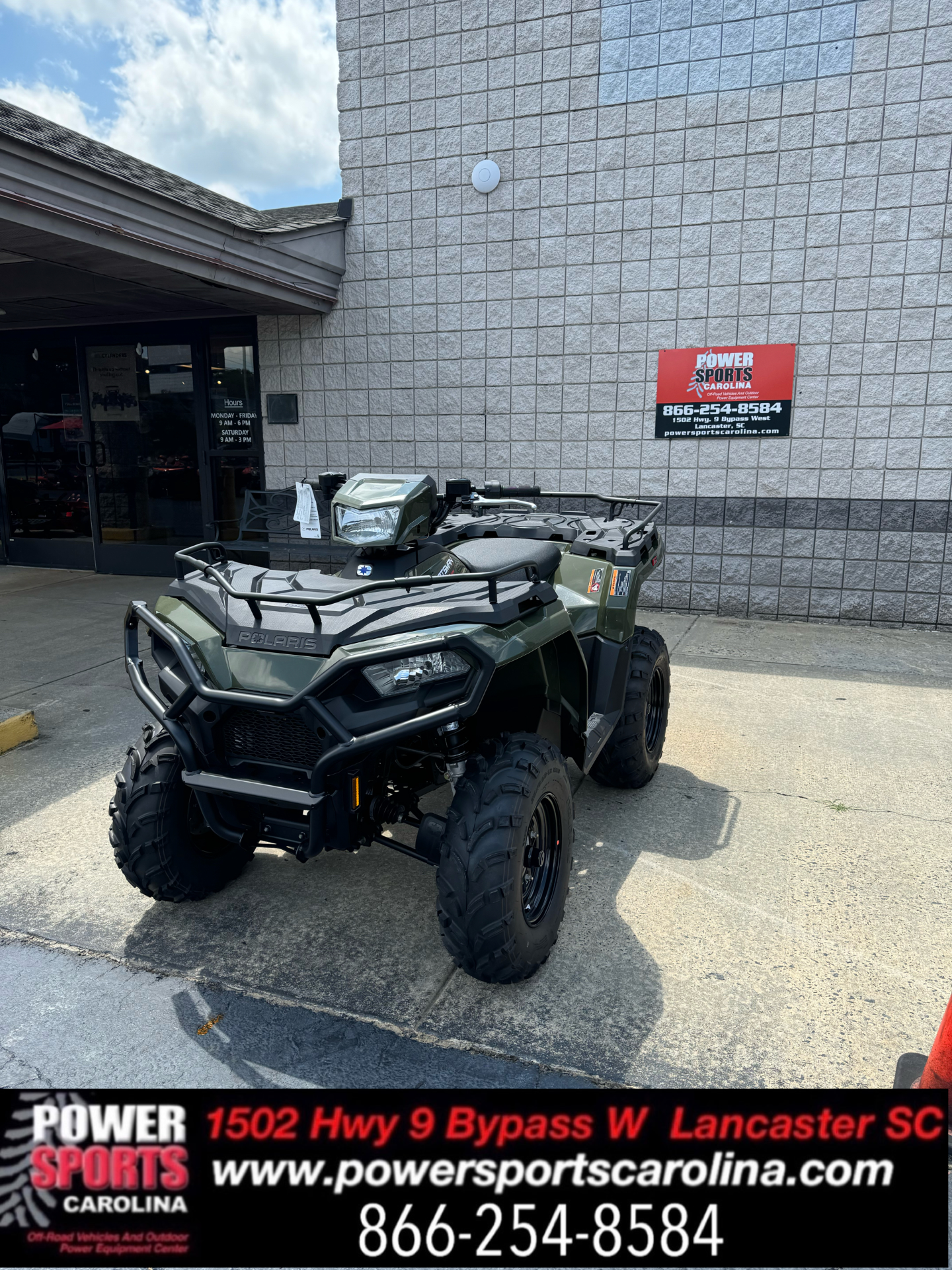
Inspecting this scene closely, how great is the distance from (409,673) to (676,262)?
652cm

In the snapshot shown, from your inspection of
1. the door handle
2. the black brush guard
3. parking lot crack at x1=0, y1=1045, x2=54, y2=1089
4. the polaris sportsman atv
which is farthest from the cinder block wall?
parking lot crack at x1=0, y1=1045, x2=54, y2=1089

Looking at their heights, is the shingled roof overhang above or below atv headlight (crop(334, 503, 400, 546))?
above

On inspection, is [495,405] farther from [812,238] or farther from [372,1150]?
[372,1150]

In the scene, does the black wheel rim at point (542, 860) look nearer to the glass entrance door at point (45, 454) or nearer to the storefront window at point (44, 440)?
the glass entrance door at point (45, 454)

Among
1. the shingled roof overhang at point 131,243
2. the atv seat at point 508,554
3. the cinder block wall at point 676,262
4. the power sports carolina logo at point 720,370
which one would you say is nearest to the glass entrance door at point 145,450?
the shingled roof overhang at point 131,243

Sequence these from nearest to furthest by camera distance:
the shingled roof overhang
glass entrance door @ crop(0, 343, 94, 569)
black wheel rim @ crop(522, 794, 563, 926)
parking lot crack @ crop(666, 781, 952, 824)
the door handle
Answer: black wheel rim @ crop(522, 794, 563, 926) < parking lot crack @ crop(666, 781, 952, 824) < the shingled roof overhang < the door handle < glass entrance door @ crop(0, 343, 94, 569)

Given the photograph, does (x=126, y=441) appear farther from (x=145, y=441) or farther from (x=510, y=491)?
(x=510, y=491)

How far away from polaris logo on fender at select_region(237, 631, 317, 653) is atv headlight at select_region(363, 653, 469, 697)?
0.19 metres

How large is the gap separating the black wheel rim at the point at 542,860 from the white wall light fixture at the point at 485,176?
276 inches

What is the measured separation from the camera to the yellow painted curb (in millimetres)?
4734

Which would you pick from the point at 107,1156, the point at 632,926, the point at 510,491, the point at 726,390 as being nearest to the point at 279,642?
the point at 107,1156

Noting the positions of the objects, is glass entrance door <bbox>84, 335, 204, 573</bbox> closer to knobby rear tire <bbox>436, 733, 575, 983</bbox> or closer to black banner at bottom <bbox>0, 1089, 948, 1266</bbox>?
knobby rear tire <bbox>436, 733, 575, 983</bbox>

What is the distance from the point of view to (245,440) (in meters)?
9.58

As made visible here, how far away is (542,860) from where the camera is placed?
9.37 ft
